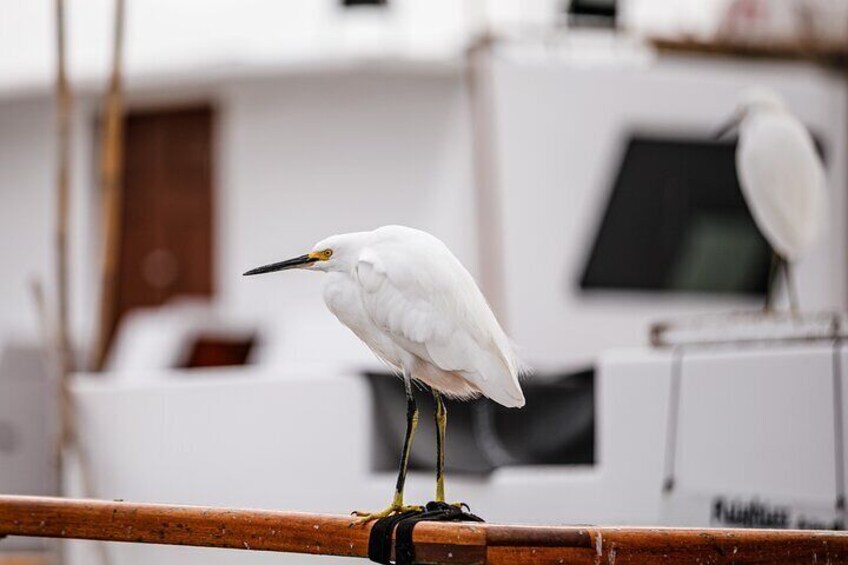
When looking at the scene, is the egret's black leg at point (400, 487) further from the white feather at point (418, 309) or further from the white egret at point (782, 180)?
the white egret at point (782, 180)

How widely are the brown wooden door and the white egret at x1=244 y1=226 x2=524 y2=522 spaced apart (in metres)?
4.46

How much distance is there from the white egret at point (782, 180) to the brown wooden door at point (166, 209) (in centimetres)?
367

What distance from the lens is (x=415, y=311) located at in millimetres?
2195

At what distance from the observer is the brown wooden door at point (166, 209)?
6660 mm

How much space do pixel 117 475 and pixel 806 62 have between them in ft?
12.8

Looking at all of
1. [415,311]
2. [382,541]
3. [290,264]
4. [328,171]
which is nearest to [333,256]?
[290,264]

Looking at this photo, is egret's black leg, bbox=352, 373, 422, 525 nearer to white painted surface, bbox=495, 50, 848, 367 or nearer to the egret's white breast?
the egret's white breast

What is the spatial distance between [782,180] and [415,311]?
1567 millimetres

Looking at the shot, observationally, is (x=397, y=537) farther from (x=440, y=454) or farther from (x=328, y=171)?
(x=328, y=171)

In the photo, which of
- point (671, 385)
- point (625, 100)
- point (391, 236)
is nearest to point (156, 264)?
point (625, 100)

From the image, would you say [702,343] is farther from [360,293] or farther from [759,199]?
[360,293]

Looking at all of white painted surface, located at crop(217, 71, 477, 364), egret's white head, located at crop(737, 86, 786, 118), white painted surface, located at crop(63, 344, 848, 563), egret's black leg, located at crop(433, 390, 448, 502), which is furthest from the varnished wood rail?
white painted surface, located at crop(217, 71, 477, 364)

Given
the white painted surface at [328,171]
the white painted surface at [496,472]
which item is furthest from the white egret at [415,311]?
the white painted surface at [328,171]

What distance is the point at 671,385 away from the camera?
133 inches
